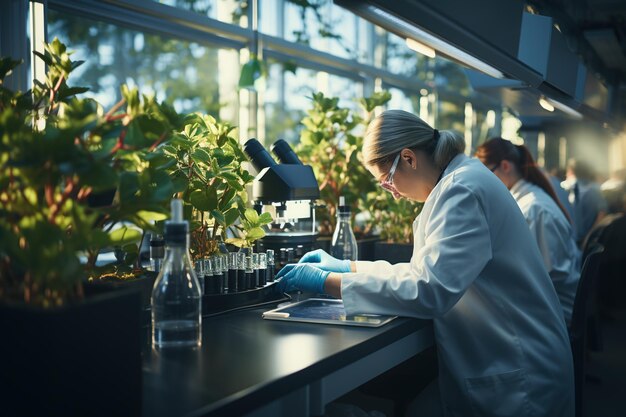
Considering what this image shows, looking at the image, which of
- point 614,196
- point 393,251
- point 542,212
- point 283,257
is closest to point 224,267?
point 283,257

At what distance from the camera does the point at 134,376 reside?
992 mm

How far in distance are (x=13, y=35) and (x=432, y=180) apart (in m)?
1.57

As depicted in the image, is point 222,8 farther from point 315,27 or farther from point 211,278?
point 211,278

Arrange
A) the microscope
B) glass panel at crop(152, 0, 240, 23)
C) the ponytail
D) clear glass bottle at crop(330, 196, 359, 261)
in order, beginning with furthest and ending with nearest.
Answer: glass panel at crop(152, 0, 240, 23) < the ponytail < clear glass bottle at crop(330, 196, 359, 261) < the microscope

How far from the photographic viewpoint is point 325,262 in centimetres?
209

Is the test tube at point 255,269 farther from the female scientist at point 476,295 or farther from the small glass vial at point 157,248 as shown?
the small glass vial at point 157,248

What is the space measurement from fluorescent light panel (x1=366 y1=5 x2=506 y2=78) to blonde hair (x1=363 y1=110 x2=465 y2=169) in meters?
0.23

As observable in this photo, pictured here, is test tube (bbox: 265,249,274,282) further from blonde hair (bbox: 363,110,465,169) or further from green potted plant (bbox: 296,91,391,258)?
green potted plant (bbox: 296,91,391,258)

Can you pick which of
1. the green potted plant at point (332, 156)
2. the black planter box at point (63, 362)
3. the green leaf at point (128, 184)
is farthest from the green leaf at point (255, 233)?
the green potted plant at point (332, 156)

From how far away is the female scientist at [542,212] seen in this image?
9.66 feet

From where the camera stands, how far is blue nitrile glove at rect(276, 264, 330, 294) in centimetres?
182

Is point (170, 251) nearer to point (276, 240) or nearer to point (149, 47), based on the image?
point (276, 240)

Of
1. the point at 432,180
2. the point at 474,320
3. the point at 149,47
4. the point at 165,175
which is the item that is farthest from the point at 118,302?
the point at 149,47

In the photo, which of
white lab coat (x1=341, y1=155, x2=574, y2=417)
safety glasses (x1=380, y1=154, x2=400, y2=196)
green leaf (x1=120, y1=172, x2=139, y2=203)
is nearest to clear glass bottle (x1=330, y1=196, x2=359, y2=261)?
safety glasses (x1=380, y1=154, x2=400, y2=196)
